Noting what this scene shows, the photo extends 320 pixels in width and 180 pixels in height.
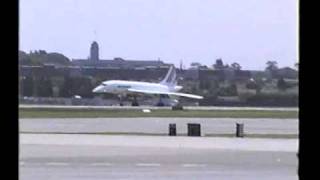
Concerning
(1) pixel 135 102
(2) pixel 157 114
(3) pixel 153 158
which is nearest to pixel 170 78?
(1) pixel 135 102

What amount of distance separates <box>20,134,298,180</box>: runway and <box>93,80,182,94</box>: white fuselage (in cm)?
2624

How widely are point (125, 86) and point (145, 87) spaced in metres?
2.47

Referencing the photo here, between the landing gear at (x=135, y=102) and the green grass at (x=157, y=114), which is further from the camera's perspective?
the landing gear at (x=135, y=102)

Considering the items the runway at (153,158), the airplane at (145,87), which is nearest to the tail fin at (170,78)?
the airplane at (145,87)

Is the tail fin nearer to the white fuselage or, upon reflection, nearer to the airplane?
the airplane

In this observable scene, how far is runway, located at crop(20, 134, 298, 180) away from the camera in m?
11.0

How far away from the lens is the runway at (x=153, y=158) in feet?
36.0

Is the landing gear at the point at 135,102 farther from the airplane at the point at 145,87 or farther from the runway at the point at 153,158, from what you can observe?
the runway at the point at 153,158

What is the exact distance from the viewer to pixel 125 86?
4822 centimetres

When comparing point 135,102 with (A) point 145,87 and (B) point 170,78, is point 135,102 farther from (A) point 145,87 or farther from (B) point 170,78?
(B) point 170,78
